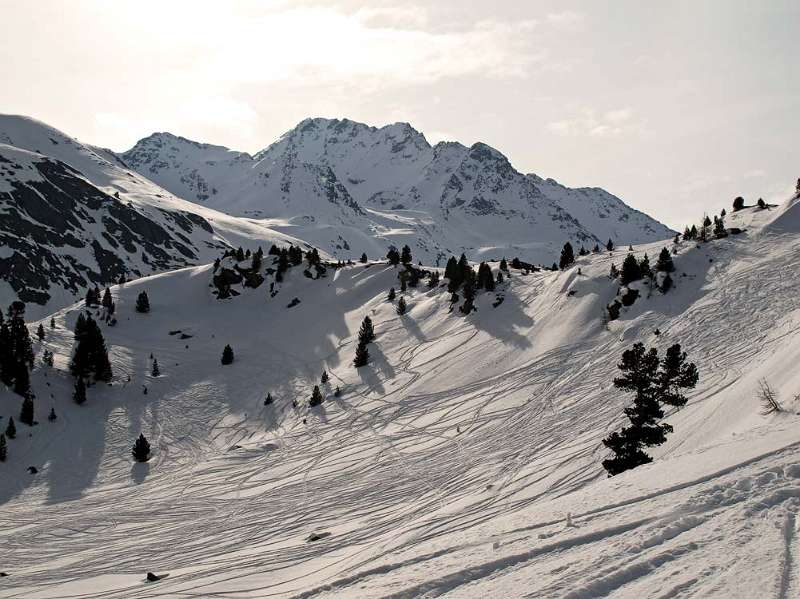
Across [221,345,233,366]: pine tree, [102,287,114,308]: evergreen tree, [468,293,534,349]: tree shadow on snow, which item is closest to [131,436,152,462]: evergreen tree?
[221,345,233,366]: pine tree

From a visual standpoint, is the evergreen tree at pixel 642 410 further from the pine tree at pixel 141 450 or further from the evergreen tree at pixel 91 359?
the evergreen tree at pixel 91 359

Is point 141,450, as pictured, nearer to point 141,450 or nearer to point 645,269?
point 141,450

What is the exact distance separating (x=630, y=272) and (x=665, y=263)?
11.9ft

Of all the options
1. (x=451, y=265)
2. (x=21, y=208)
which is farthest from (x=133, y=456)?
(x=21, y=208)

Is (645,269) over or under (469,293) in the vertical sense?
over

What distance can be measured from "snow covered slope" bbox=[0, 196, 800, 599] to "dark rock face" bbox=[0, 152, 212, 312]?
76.2 meters

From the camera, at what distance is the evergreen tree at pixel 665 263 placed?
59.9 m

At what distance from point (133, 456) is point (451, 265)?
4666 centimetres

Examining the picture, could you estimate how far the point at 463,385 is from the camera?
52500mm

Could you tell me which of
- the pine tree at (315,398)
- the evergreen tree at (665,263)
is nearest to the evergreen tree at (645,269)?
the evergreen tree at (665,263)

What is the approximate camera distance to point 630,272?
198ft

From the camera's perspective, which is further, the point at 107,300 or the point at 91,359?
the point at 107,300

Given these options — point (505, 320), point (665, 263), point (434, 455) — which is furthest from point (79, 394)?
point (665, 263)

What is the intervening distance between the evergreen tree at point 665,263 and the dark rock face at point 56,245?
139142 mm
